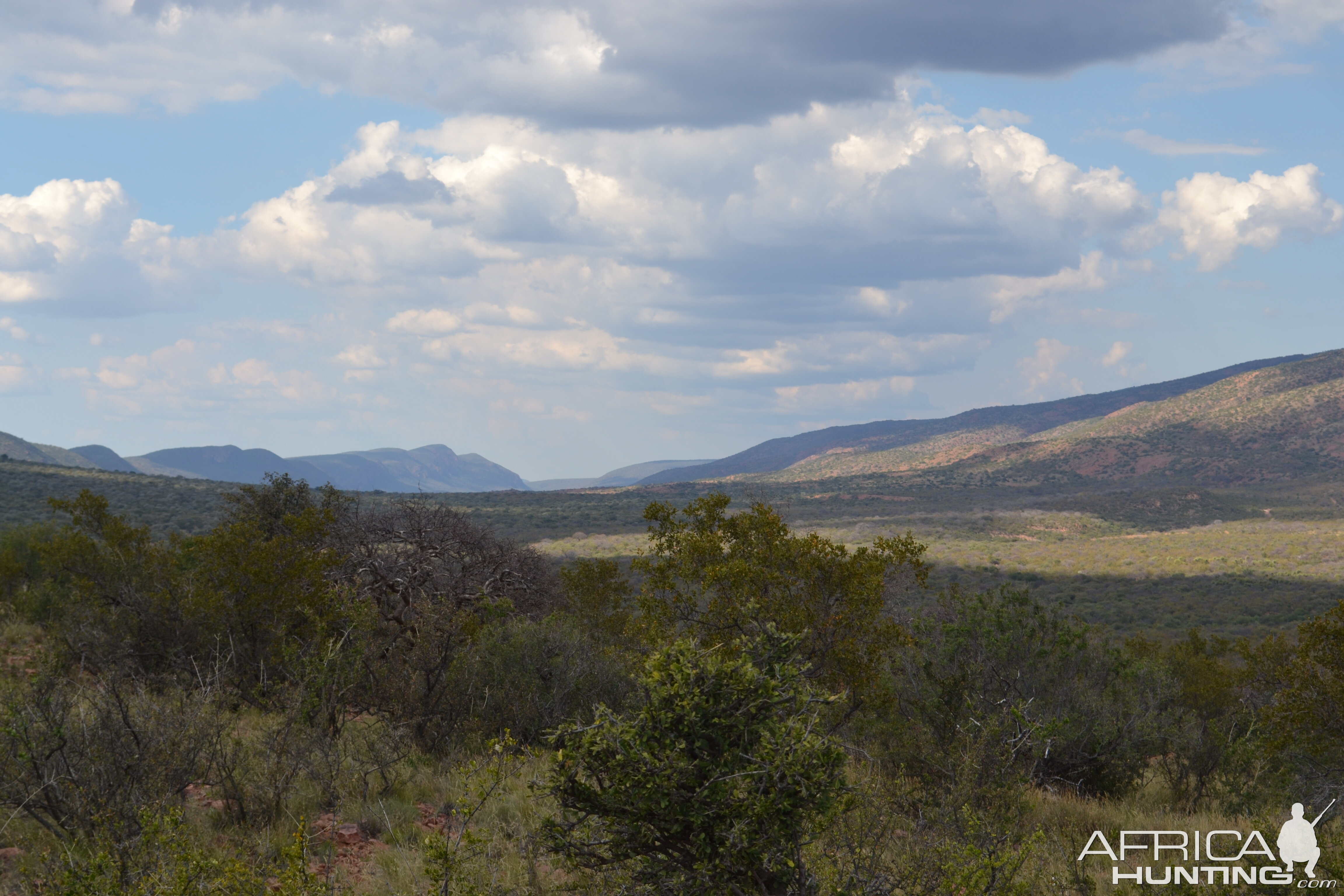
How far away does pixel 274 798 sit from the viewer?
7.62 meters

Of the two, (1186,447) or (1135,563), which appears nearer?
(1135,563)

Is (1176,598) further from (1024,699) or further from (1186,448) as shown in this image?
(1186,448)

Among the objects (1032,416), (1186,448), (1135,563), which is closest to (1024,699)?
(1135,563)

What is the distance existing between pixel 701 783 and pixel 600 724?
63 centimetres

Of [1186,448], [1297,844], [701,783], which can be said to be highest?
[1186,448]

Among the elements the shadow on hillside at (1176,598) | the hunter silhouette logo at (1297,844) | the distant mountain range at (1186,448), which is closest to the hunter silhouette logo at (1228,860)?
the hunter silhouette logo at (1297,844)

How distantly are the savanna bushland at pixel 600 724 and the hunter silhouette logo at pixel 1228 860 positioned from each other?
172 millimetres

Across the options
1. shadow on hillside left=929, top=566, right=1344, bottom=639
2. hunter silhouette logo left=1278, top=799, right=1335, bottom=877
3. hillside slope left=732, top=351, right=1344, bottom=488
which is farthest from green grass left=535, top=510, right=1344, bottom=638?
hillside slope left=732, top=351, right=1344, bottom=488

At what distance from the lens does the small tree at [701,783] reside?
4.55m

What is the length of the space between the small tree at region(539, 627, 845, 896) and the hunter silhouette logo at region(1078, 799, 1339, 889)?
2832mm

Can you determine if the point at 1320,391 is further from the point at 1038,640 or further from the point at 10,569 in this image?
the point at 10,569

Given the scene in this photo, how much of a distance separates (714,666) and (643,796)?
2.52ft

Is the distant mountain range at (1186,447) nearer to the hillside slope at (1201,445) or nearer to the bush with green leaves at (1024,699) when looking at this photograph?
the hillside slope at (1201,445)

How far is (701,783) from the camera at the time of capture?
468cm
